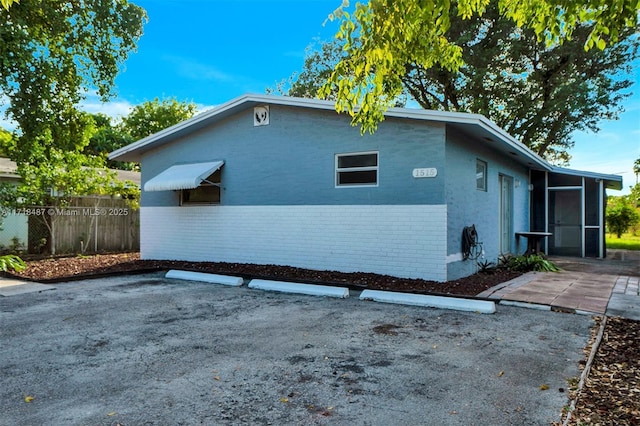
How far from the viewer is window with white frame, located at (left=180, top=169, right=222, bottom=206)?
1157 centimetres

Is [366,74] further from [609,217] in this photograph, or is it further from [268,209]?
[609,217]

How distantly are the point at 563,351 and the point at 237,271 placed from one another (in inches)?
277

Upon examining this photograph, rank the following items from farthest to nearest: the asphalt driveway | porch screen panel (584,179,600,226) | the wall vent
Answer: porch screen panel (584,179,600,226) → the wall vent → the asphalt driveway

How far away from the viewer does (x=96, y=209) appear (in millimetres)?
14445

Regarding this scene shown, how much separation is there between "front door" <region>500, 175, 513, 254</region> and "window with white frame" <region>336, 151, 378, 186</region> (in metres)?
5.43

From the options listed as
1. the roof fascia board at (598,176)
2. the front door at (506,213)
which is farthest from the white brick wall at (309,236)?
the roof fascia board at (598,176)

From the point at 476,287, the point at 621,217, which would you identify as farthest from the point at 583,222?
the point at 621,217

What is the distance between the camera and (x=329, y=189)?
31.4ft

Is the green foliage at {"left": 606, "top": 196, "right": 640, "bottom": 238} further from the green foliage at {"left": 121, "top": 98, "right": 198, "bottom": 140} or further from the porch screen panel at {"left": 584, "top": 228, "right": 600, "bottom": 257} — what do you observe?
the green foliage at {"left": 121, "top": 98, "right": 198, "bottom": 140}

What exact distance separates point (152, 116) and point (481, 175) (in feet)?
94.7

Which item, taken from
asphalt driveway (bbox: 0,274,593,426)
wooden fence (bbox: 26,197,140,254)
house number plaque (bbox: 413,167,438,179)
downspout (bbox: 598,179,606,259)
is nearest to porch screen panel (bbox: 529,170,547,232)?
downspout (bbox: 598,179,606,259)

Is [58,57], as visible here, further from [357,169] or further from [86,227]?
[357,169]

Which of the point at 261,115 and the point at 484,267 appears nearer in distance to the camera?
the point at 484,267

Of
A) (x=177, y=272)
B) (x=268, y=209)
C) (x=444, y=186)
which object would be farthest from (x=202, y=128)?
(x=444, y=186)
